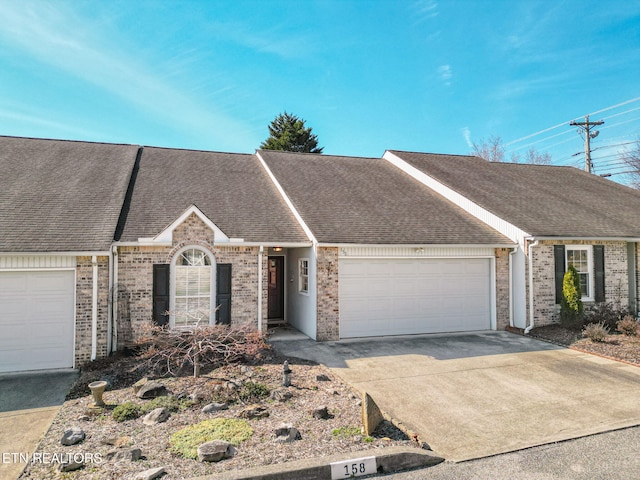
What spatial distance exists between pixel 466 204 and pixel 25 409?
537 inches

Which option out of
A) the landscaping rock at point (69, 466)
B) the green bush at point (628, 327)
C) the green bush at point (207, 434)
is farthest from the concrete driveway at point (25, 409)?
the green bush at point (628, 327)

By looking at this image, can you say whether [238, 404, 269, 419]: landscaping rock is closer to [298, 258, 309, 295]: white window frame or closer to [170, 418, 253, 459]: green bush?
[170, 418, 253, 459]: green bush

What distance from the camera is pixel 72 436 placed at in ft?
17.9

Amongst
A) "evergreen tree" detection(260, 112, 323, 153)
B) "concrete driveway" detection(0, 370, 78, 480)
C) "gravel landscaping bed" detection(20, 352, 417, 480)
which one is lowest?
"concrete driveway" detection(0, 370, 78, 480)

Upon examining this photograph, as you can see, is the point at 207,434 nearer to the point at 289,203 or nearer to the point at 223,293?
the point at 223,293

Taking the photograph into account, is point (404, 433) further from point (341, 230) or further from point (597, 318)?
point (597, 318)

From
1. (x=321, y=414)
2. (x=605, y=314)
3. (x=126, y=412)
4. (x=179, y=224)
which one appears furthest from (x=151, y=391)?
(x=605, y=314)

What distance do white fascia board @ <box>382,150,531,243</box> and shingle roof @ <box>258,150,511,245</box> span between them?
238 mm

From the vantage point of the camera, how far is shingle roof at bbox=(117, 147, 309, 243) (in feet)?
37.1

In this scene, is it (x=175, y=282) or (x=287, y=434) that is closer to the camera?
(x=287, y=434)

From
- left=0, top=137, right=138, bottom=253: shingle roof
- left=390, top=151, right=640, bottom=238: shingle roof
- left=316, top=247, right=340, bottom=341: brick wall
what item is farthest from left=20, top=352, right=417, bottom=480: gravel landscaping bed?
left=390, top=151, right=640, bottom=238: shingle roof

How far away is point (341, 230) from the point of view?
38.4ft

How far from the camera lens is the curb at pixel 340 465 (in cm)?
456

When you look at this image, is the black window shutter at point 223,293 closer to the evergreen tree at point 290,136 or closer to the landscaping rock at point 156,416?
the landscaping rock at point 156,416
